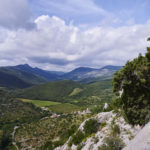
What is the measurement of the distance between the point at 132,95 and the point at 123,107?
136 inches

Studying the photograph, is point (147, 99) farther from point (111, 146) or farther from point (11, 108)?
point (11, 108)

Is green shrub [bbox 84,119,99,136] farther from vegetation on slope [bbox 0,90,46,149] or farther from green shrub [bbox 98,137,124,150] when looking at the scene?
vegetation on slope [bbox 0,90,46,149]

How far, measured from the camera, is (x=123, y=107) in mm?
26297

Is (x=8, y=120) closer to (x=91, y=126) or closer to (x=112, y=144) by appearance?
(x=91, y=126)

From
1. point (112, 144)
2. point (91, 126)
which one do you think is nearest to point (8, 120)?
point (91, 126)

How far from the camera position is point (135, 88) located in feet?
82.9

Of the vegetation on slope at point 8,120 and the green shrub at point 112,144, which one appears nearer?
the green shrub at point 112,144

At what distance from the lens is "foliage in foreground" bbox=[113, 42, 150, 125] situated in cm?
2398

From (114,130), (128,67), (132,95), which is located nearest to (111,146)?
(114,130)

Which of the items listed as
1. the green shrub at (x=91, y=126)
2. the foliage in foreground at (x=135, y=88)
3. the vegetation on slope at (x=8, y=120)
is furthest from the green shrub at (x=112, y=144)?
the vegetation on slope at (x=8, y=120)

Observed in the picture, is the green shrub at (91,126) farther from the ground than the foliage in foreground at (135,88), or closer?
closer

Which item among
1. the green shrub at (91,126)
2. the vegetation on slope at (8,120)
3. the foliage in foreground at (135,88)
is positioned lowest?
the vegetation on slope at (8,120)

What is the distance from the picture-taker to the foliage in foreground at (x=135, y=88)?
78.7ft

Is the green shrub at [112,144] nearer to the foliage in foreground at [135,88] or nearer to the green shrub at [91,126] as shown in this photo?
the foliage in foreground at [135,88]
